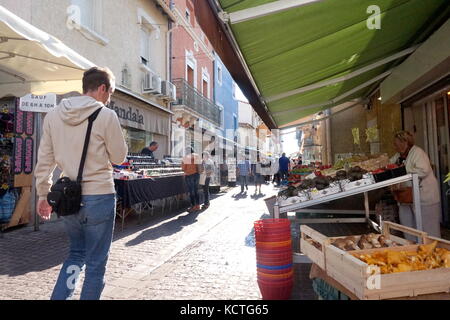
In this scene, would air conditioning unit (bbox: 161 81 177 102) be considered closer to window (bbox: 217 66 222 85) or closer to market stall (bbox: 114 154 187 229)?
market stall (bbox: 114 154 187 229)

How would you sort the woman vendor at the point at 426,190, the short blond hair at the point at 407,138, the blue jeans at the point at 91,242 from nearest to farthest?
1. the blue jeans at the point at 91,242
2. the woman vendor at the point at 426,190
3. the short blond hair at the point at 407,138

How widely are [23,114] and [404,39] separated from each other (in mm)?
7436

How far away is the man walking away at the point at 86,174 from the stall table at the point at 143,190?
428cm

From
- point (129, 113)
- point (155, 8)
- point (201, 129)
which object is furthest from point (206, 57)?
point (129, 113)

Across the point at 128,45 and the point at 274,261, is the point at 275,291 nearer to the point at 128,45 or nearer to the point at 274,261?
the point at 274,261

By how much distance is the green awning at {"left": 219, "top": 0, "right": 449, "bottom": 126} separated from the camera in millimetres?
3260

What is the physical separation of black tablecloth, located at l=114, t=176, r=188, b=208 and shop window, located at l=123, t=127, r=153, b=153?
10.8 ft

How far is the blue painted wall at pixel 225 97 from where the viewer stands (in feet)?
83.6

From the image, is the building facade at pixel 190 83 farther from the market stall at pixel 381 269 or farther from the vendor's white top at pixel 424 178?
the market stall at pixel 381 269

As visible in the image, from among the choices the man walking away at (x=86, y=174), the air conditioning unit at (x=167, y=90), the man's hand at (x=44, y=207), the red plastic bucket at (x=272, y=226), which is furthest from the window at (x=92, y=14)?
the red plastic bucket at (x=272, y=226)

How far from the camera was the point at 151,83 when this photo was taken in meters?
13.0

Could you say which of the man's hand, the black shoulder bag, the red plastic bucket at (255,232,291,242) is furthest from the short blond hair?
the man's hand

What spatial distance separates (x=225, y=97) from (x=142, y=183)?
22.5m

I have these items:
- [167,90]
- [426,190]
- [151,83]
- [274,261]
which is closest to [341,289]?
[274,261]
